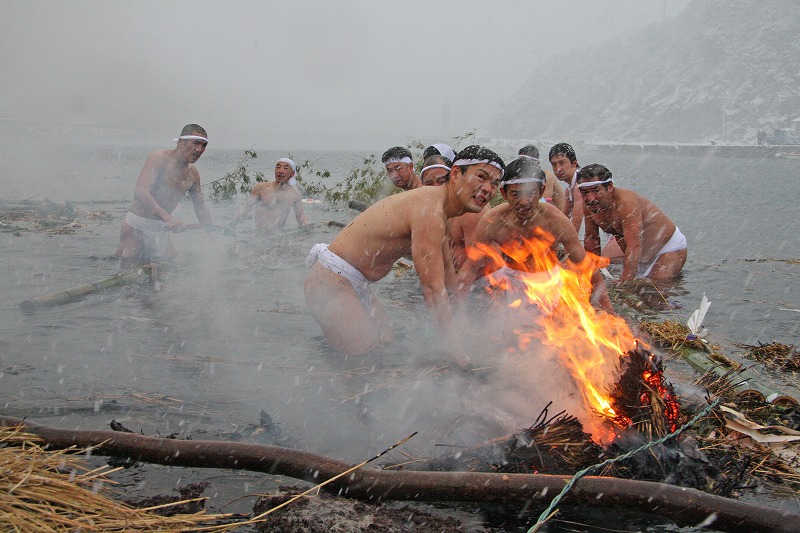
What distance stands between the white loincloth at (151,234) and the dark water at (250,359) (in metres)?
0.50

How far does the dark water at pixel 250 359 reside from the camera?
502cm

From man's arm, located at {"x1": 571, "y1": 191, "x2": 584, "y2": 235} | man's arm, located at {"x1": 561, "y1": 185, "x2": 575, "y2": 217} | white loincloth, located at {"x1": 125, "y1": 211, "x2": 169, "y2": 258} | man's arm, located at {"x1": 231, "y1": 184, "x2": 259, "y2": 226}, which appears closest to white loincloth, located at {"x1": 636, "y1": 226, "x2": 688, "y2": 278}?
man's arm, located at {"x1": 571, "y1": 191, "x2": 584, "y2": 235}

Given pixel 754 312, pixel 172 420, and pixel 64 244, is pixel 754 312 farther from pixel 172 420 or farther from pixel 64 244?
pixel 64 244

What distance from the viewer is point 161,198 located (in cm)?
1056

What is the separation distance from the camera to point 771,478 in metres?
4.38

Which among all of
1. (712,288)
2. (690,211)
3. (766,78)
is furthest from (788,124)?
(712,288)

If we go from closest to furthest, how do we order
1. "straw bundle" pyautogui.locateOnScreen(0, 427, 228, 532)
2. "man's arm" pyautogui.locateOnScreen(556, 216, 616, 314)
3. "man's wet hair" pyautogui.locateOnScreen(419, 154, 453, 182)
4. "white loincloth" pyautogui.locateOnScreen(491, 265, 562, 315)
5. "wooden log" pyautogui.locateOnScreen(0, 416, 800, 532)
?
"straw bundle" pyautogui.locateOnScreen(0, 427, 228, 532), "wooden log" pyautogui.locateOnScreen(0, 416, 800, 532), "man's arm" pyautogui.locateOnScreen(556, 216, 616, 314), "white loincloth" pyautogui.locateOnScreen(491, 265, 562, 315), "man's wet hair" pyautogui.locateOnScreen(419, 154, 453, 182)

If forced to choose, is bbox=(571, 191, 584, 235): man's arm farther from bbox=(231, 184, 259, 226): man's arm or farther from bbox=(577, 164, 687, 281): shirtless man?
bbox=(231, 184, 259, 226): man's arm

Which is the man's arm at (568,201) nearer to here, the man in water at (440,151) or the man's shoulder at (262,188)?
the man in water at (440,151)

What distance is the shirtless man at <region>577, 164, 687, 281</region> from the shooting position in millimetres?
9328

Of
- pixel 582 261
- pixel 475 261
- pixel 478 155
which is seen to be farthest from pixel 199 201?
pixel 582 261

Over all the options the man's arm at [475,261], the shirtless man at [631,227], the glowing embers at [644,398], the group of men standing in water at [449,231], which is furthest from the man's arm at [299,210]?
the glowing embers at [644,398]

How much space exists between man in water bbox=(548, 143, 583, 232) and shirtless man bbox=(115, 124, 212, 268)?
18.2 ft

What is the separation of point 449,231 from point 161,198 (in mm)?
4796
